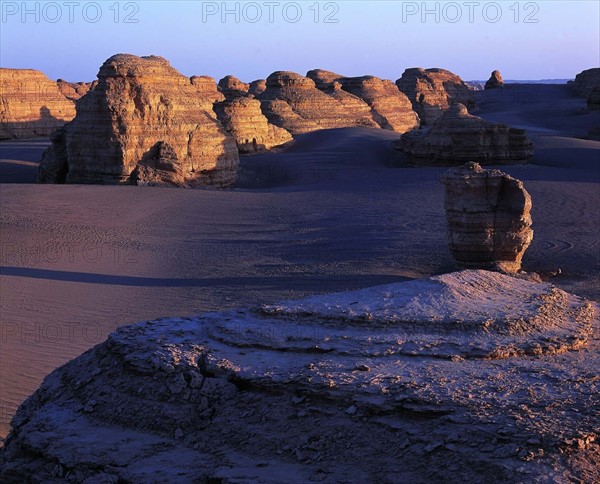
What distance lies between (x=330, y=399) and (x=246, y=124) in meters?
23.6

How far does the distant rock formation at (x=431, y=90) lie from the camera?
44.9 meters

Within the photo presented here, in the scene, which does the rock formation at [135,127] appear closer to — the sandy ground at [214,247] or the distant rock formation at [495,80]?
the sandy ground at [214,247]

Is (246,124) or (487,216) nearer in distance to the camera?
(487,216)

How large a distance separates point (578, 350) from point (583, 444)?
3.89ft

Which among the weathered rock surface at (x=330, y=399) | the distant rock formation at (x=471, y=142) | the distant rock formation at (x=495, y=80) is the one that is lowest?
the weathered rock surface at (x=330, y=399)

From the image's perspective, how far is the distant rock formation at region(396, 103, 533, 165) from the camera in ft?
72.7

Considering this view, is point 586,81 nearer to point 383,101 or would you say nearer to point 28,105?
point 383,101

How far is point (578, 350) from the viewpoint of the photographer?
4.27 metres

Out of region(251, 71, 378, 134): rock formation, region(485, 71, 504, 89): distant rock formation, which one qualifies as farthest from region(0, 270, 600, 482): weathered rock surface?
region(485, 71, 504, 89): distant rock formation

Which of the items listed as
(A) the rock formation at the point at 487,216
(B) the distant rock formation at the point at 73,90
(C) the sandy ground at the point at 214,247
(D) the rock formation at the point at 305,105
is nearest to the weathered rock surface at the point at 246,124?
(D) the rock formation at the point at 305,105

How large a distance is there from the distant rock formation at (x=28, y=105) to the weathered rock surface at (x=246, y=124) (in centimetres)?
1190

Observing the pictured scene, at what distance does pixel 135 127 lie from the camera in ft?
57.5

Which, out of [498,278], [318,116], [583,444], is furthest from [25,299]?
[318,116]

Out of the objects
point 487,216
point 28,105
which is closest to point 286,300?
point 487,216
